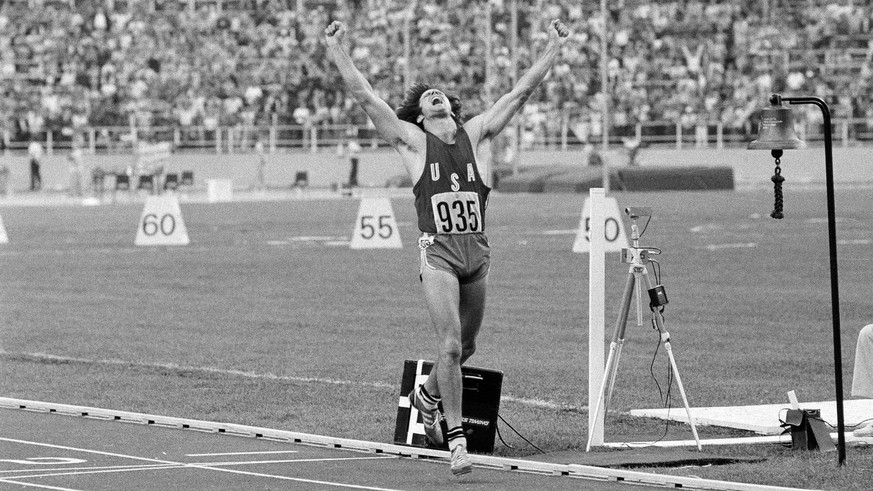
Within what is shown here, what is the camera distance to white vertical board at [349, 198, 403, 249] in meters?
27.9

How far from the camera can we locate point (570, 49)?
53750 millimetres

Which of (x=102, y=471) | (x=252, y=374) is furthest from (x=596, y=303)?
(x=252, y=374)

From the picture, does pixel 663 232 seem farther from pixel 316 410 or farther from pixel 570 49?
pixel 570 49

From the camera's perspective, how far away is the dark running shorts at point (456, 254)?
887 cm

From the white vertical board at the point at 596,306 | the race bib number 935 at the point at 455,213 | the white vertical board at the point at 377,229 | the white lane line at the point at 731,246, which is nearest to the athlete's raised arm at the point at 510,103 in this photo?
the race bib number 935 at the point at 455,213

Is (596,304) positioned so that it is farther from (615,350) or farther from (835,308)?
(835,308)

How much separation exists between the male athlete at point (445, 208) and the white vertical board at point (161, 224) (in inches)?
789

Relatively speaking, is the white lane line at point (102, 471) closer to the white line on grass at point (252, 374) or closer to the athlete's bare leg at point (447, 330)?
the athlete's bare leg at point (447, 330)

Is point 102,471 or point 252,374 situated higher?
point 102,471

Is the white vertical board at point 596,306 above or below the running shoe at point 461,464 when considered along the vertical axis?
above

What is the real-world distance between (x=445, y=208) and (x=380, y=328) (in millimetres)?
7679

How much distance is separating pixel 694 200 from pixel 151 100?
2063cm

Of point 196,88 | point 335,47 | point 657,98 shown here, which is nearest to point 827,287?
point 335,47

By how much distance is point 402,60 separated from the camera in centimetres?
5459
